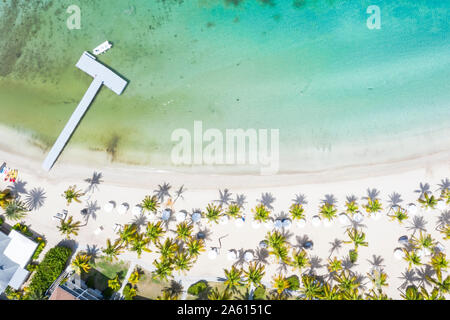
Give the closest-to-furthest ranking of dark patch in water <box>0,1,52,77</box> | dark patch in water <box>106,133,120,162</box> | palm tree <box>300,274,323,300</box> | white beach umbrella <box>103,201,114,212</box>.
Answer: palm tree <box>300,274,323,300</box>, white beach umbrella <box>103,201,114,212</box>, dark patch in water <box>106,133,120,162</box>, dark patch in water <box>0,1,52,77</box>

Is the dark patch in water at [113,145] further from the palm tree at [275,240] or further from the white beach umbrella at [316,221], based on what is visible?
the white beach umbrella at [316,221]

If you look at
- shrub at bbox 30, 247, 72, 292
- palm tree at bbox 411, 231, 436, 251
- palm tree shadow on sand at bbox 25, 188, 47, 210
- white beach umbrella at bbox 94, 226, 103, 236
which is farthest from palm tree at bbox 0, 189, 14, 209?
palm tree at bbox 411, 231, 436, 251

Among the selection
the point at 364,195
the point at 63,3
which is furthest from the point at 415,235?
the point at 63,3

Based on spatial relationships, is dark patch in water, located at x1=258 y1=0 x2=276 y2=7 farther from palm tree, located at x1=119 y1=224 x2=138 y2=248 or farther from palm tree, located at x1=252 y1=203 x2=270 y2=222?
palm tree, located at x1=119 y1=224 x2=138 y2=248

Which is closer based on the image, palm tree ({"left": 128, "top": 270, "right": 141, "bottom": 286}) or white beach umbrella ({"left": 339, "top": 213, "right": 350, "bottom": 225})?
palm tree ({"left": 128, "top": 270, "right": 141, "bottom": 286})
